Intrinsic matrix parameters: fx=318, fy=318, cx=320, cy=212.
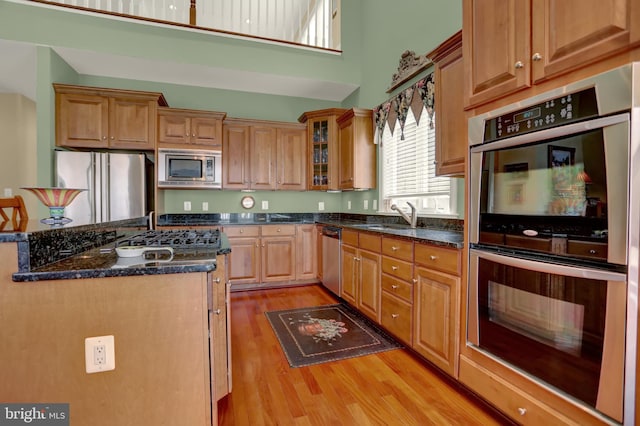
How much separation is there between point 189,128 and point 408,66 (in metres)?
2.67

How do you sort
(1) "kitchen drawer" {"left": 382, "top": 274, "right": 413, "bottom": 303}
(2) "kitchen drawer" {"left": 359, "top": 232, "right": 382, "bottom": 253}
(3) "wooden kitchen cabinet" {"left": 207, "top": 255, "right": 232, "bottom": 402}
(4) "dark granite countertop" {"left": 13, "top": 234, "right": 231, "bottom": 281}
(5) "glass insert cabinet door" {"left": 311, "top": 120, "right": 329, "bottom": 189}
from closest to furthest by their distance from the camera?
(4) "dark granite countertop" {"left": 13, "top": 234, "right": 231, "bottom": 281} < (3) "wooden kitchen cabinet" {"left": 207, "top": 255, "right": 232, "bottom": 402} < (1) "kitchen drawer" {"left": 382, "top": 274, "right": 413, "bottom": 303} < (2) "kitchen drawer" {"left": 359, "top": 232, "right": 382, "bottom": 253} < (5) "glass insert cabinet door" {"left": 311, "top": 120, "right": 329, "bottom": 189}

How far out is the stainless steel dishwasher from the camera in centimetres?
359

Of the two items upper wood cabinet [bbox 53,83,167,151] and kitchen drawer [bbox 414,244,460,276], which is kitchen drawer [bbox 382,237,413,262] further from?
upper wood cabinet [bbox 53,83,167,151]

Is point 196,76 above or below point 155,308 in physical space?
above

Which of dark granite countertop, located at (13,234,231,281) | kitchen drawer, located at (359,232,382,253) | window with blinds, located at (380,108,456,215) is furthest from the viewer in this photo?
window with blinds, located at (380,108,456,215)

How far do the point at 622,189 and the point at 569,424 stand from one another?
3.11ft

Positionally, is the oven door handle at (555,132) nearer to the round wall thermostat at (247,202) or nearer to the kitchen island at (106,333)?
the kitchen island at (106,333)

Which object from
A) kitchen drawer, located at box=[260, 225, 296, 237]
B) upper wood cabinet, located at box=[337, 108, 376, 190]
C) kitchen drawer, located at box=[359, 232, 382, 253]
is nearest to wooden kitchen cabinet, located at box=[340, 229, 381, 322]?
kitchen drawer, located at box=[359, 232, 382, 253]

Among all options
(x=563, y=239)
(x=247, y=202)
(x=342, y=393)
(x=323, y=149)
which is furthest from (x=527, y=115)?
(x=247, y=202)

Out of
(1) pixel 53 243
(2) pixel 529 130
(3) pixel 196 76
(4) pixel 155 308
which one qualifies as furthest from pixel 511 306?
(3) pixel 196 76

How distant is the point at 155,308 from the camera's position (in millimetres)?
1185

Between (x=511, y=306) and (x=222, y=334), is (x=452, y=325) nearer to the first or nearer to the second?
(x=511, y=306)

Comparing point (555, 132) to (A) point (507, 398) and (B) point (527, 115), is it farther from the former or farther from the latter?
(A) point (507, 398)

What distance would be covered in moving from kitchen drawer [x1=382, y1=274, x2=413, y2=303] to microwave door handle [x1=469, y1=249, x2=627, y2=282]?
698mm
